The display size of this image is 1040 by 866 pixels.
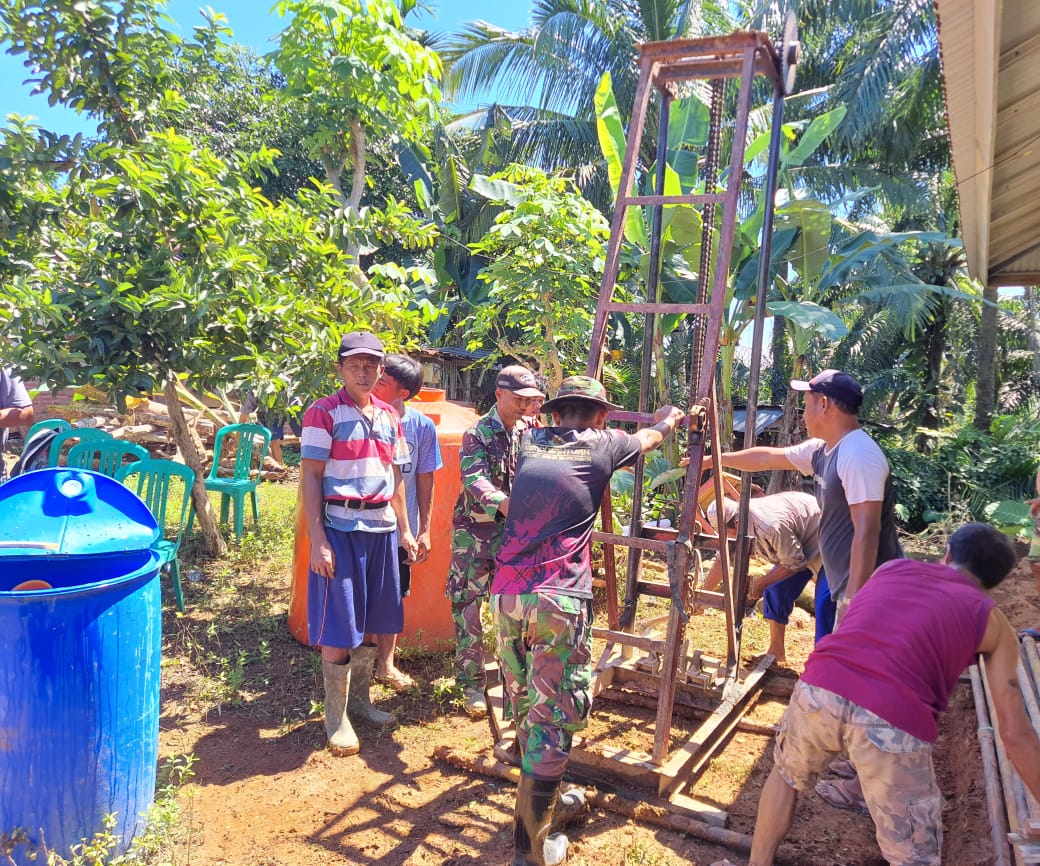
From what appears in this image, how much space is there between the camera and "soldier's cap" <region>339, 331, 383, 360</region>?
346 cm

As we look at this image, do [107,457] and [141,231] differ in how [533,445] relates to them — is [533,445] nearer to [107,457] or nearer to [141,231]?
[141,231]

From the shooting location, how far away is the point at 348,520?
11.5 feet

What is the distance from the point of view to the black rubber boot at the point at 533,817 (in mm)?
2662

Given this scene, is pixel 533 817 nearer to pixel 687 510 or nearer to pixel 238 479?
pixel 687 510

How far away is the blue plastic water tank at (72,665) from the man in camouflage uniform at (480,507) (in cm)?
144

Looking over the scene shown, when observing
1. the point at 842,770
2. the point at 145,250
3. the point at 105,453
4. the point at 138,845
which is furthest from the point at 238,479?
the point at 842,770

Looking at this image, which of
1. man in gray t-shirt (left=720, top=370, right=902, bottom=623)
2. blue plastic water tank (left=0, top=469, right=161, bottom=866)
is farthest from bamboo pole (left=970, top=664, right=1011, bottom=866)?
blue plastic water tank (left=0, top=469, right=161, bottom=866)

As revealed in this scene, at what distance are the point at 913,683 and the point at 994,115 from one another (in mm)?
1894

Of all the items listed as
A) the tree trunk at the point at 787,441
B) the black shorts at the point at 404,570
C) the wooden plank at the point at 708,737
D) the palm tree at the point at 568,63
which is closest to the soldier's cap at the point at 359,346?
the black shorts at the point at 404,570

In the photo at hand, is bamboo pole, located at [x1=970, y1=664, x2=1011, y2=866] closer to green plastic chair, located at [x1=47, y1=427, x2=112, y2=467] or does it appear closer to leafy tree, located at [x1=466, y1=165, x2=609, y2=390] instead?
leafy tree, located at [x1=466, y1=165, x2=609, y2=390]

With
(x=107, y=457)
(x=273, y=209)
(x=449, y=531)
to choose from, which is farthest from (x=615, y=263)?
(x=107, y=457)

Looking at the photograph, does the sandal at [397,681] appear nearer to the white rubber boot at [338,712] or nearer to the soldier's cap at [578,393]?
the white rubber boot at [338,712]

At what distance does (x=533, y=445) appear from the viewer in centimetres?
284

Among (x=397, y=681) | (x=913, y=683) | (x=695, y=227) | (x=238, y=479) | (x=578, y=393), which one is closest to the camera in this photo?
(x=913, y=683)
